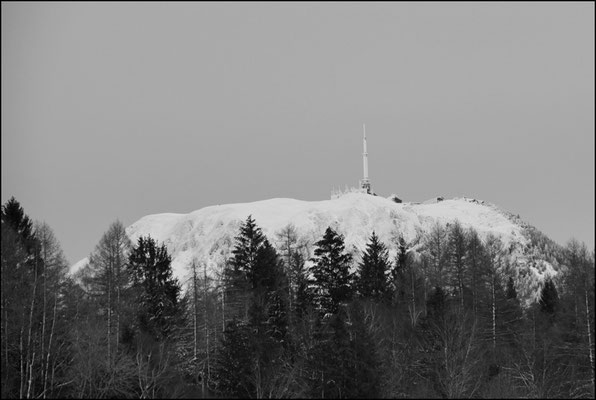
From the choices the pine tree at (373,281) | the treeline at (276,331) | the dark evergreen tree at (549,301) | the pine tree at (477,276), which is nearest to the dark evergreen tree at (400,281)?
the treeline at (276,331)

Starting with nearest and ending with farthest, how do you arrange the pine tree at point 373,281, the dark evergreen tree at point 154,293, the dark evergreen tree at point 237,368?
the dark evergreen tree at point 237,368 < the dark evergreen tree at point 154,293 < the pine tree at point 373,281

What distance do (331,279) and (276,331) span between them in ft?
34.0

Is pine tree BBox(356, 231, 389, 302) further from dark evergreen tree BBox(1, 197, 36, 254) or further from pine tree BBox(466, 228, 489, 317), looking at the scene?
dark evergreen tree BBox(1, 197, 36, 254)

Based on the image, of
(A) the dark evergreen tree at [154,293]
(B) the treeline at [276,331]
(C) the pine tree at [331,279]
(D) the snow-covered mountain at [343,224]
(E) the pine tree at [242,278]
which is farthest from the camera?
(D) the snow-covered mountain at [343,224]

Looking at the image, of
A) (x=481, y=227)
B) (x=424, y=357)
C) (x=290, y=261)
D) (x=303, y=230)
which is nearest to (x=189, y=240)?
(x=303, y=230)

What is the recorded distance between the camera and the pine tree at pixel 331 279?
63438 millimetres

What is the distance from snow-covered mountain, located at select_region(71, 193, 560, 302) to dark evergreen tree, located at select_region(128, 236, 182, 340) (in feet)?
290

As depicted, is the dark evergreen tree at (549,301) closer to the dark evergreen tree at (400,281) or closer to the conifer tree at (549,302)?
the conifer tree at (549,302)

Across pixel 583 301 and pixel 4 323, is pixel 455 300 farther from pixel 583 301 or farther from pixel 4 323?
pixel 4 323

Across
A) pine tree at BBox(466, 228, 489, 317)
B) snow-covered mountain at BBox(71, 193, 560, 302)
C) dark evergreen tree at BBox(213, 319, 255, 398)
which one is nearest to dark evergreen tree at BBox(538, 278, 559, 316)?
pine tree at BBox(466, 228, 489, 317)

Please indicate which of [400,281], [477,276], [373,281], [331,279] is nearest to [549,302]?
[477,276]

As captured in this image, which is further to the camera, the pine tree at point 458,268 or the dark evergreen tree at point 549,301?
the dark evergreen tree at point 549,301

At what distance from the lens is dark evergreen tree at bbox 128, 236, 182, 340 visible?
6031 cm

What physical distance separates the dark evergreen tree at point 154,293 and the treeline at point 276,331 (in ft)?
0.41
